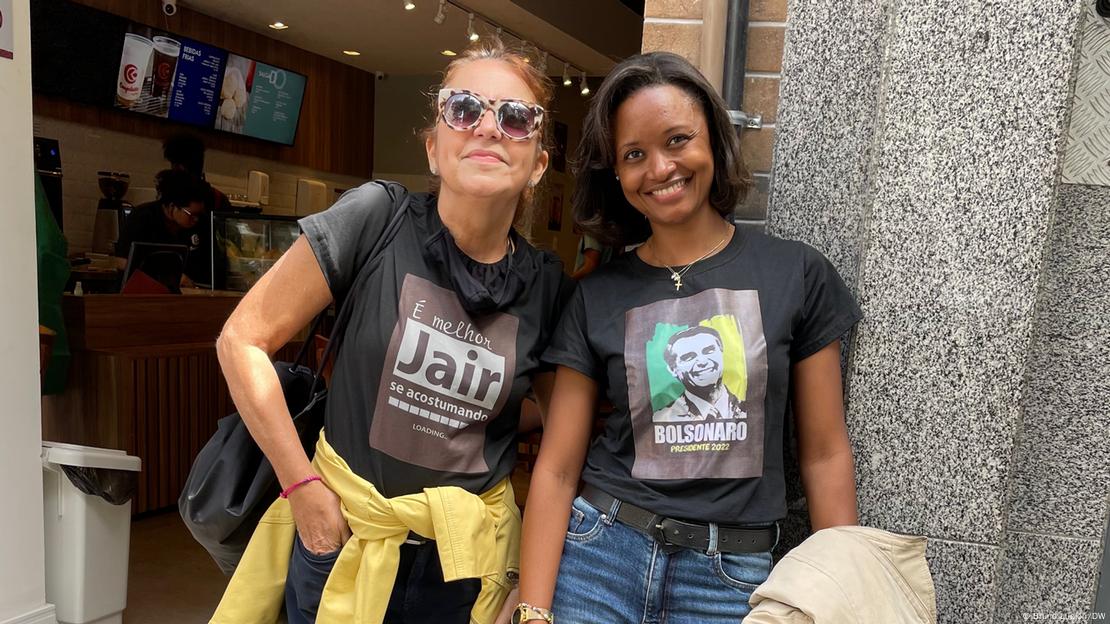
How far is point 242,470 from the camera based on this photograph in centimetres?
164

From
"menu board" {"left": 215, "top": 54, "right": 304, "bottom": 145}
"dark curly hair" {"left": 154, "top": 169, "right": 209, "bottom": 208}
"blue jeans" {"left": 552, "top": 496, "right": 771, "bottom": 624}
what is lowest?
"blue jeans" {"left": 552, "top": 496, "right": 771, "bottom": 624}

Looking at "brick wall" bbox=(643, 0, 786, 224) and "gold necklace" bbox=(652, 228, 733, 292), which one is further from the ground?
"brick wall" bbox=(643, 0, 786, 224)

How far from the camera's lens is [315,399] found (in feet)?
5.54

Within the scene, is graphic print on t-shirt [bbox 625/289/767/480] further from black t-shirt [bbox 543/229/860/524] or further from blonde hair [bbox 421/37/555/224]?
blonde hair [bbox 421/37/555/224]

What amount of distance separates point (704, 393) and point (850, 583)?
1.28ft

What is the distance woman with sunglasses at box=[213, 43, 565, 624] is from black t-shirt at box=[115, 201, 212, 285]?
13.7ft

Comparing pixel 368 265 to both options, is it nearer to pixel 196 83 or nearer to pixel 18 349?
pixel 18 349

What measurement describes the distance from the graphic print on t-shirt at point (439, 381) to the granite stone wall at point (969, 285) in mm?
742

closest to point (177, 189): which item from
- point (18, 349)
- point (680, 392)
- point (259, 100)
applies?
point (259, 100)

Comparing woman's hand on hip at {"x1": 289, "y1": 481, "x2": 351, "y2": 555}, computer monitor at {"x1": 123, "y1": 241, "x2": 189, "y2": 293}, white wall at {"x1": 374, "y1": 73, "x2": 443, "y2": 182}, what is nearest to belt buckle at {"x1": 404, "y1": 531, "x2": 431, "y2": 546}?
woman's hand on hip at {"x1": 289, "y1": 481, "x2": 351, "y2": 555}

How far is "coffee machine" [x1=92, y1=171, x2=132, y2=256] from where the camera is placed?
6.33 metres

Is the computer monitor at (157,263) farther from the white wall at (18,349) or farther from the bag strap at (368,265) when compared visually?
the bag strap at (368,265)

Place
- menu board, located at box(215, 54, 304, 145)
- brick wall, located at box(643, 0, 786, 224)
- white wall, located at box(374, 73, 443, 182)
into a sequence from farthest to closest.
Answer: white wall, located at box(374, 73, 443, 182), menu board, located at box(215, 54, 304, 145), brick wall, located at box(643, 0, 786, 224)

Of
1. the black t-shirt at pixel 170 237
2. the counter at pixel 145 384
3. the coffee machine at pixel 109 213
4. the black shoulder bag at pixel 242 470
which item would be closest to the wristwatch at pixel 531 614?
the black shoulder bag at pixel 242 470
